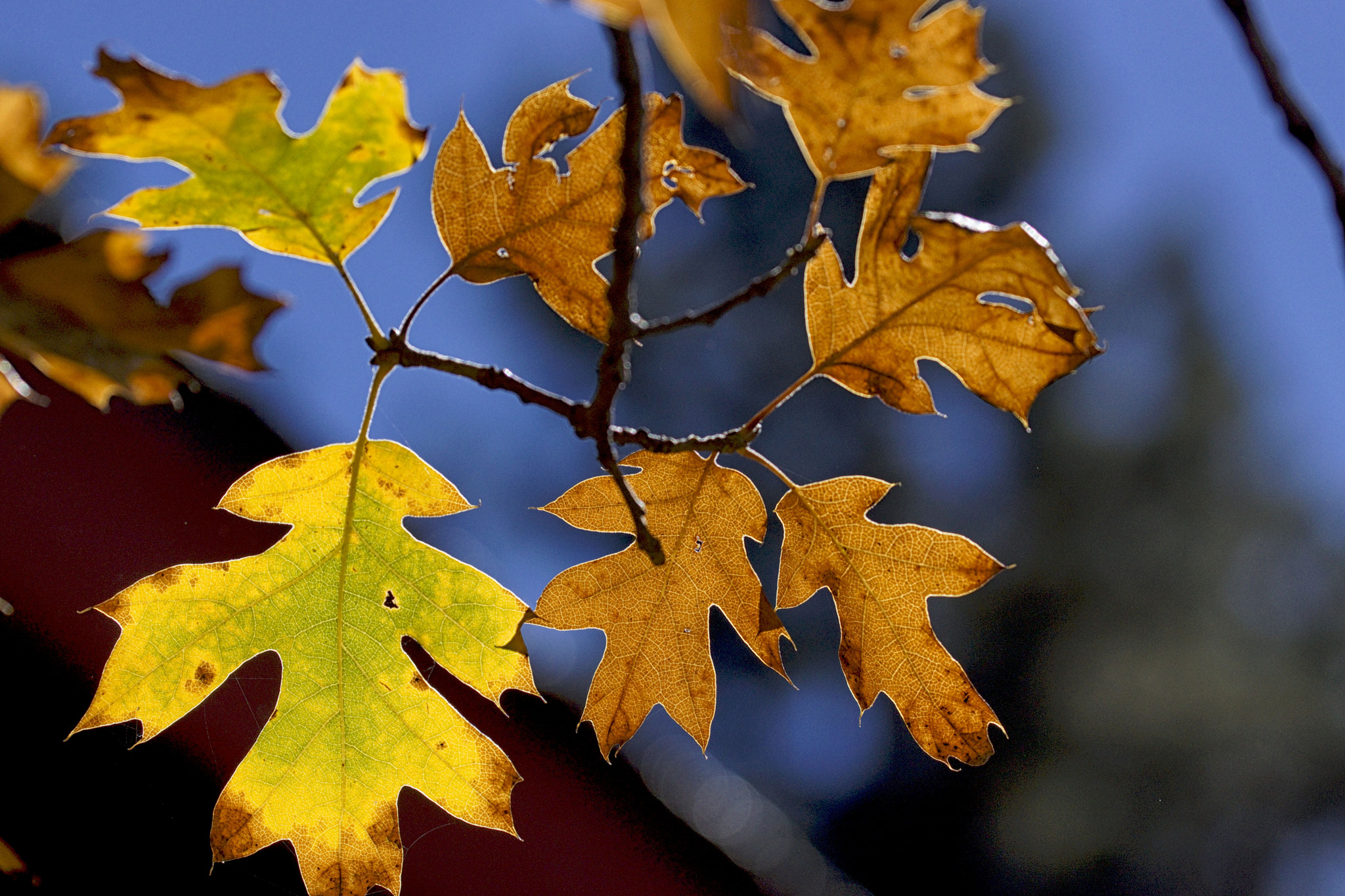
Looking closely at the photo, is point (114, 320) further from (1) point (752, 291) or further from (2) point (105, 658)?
(2) point (105, 658)

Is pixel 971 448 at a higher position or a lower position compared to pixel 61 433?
lower

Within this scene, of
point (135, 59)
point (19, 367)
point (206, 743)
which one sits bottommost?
point (206, 743)

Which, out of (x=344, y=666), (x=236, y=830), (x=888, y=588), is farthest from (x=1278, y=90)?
(x=236, y=830)

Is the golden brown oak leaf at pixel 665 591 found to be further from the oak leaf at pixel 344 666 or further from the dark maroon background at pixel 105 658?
the dark maroon background at pixel 105 658

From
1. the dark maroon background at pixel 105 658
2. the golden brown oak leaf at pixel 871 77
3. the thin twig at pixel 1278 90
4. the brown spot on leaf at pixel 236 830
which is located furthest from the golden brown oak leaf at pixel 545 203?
the dark maroon background at pixel 105 658

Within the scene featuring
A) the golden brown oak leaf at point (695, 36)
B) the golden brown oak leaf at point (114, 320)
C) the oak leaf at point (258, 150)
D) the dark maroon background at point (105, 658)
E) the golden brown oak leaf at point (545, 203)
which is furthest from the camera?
the dark maroon background at point (105, 658)

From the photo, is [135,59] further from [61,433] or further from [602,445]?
[61,433]

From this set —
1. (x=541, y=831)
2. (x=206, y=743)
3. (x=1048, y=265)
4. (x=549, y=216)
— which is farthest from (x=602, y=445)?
(x=541, y=831)

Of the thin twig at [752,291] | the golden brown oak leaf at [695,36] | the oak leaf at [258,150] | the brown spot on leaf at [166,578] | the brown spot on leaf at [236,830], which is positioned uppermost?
the oak leaf at [258,150]
